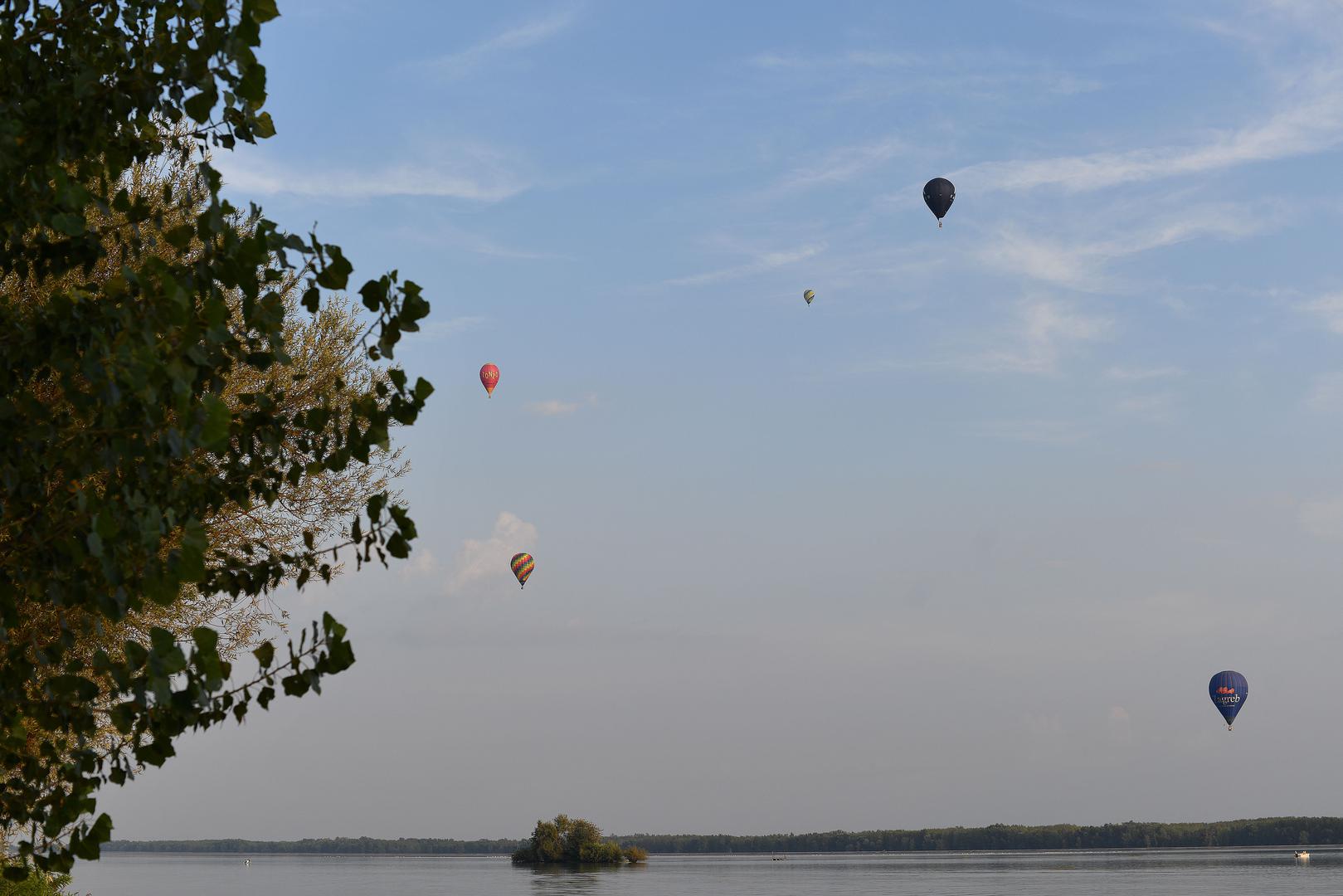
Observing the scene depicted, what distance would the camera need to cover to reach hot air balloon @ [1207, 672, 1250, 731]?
331 ft

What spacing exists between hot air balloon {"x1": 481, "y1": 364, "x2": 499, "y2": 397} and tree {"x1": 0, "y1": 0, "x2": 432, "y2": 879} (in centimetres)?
6563


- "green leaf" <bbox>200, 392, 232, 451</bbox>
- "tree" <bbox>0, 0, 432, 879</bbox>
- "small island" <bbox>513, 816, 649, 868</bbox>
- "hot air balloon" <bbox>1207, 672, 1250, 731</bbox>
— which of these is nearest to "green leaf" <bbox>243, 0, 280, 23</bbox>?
"tree" <bbox>0, 0, 432, 879</bbox>

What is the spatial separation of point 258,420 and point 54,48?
10.4 ft

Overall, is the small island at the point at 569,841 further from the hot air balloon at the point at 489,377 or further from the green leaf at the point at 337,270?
the green leaf at the point at 337,270

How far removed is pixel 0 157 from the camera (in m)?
8.21

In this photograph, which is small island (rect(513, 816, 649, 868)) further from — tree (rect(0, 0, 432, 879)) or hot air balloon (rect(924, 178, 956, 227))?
tree (rect(0, 0, 432, 879))

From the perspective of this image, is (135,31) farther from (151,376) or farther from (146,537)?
(146,537)

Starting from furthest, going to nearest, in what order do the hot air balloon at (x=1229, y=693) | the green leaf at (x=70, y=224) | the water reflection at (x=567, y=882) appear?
the water reflection at (x=567, y=882)
the hot air balloon at (x=1229, y=693)
the green leaf at (x=70, y=224)

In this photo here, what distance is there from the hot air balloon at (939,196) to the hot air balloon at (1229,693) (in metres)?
46.3

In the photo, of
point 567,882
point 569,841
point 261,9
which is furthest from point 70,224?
point 569,841

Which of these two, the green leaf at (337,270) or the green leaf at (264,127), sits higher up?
the green leaf at (264,127)

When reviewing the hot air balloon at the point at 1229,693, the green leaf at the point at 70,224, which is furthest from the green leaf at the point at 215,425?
the hot air balloon at the point at 1229,693

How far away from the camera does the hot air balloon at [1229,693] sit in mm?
101000

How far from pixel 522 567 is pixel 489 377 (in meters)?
18.3
